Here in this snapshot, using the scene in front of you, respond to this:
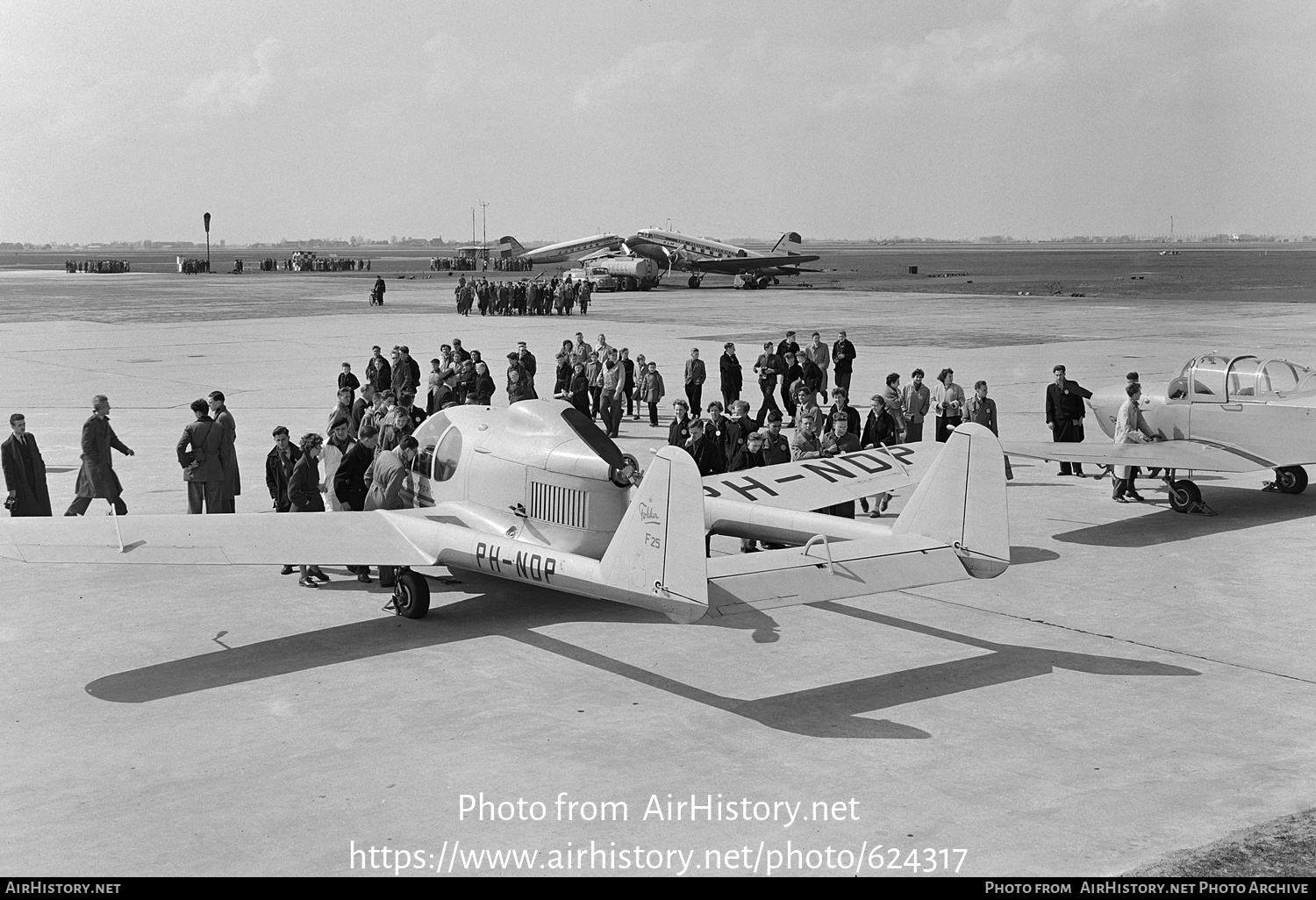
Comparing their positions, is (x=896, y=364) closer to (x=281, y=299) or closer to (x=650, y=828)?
(x=650, y=828)

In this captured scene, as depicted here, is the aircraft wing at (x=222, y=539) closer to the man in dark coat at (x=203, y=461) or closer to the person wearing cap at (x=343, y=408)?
the man in dark coat at (x=203, y=461)

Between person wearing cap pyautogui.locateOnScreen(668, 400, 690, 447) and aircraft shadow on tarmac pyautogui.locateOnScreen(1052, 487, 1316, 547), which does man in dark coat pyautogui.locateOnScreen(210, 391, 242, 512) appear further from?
aircraft shadow on tarmac pyautogui.locateOnScreen(1052, 487, 1316, 547)

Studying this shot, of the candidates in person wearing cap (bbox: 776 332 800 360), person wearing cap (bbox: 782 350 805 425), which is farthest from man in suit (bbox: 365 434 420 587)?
person wearing cap (bbox: 776 332 800 360)

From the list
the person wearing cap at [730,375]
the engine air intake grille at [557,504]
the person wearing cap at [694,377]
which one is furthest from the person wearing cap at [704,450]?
the person wearing cap at [730,375]

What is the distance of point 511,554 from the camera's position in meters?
11.3

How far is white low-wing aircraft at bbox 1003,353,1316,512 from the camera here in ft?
51.7

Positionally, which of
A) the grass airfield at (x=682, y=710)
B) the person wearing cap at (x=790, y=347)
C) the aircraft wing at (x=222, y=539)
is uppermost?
the person wearing cap at (x=790, y=347)

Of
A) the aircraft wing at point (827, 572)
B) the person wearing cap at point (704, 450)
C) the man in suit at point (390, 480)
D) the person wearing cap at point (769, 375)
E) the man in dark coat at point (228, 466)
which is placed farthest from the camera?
the person wearing cap at point (769, 375)

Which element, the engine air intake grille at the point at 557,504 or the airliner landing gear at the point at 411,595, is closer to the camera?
the engine air intake grille at the point at 557,504

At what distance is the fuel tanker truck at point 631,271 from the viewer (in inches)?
2813

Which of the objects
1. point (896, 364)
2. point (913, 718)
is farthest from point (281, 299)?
point (913, 718)

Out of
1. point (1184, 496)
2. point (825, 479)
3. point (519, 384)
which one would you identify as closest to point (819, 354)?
point (519, 384)

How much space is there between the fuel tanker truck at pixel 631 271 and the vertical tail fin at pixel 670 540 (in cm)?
6303

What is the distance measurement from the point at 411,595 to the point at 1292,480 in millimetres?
12020
